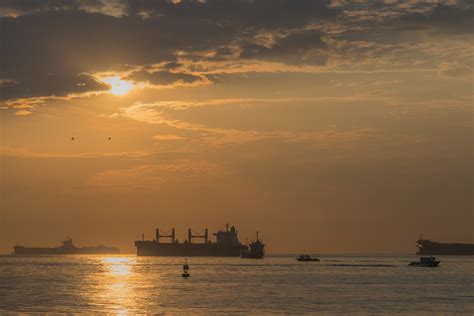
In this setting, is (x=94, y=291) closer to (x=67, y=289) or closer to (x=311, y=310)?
(x=67, y=289)

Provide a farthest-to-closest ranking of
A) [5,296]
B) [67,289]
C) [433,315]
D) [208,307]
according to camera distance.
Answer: [67,289], [5,296], [208,307], [433,315]


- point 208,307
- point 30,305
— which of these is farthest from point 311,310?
point 30,305

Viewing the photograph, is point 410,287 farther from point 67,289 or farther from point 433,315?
point 67,289

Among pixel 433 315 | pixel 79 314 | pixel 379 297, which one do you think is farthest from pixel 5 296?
pixel 433 315

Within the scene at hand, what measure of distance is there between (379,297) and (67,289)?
142 feet

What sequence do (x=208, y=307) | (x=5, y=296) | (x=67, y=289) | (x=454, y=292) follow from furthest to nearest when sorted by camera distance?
(x=67, y=289)
(x=454, y=292)
(x=5, y=296)
(x=208, y=307)

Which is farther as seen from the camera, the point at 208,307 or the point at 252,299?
the point at 252,299

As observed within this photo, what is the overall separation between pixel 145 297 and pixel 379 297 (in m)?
26.8

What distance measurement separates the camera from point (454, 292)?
9912cm

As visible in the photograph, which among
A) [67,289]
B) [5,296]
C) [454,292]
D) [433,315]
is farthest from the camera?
[67,289]

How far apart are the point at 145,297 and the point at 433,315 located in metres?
34.7

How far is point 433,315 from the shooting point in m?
68.8

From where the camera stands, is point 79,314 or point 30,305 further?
point 30,305

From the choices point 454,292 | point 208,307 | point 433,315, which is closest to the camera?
point 433,315
